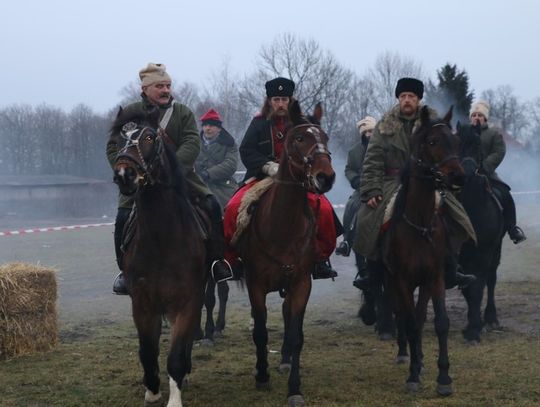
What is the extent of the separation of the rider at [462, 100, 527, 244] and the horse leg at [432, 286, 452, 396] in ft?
11.1

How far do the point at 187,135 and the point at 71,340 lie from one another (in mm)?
4013

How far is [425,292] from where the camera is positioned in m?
7.65

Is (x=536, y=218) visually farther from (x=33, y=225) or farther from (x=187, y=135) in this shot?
(x=187, y=135)

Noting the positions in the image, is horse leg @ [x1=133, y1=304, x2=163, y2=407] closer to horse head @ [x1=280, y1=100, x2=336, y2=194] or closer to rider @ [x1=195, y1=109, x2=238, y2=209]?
horse head @ [x1=280, y1=100, x2=336, y2=194]

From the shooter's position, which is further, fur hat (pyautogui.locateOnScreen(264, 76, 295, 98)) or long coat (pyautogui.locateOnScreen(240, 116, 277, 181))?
long coat (pyautogui.locateOnScreen(240, 116, 277, 181))

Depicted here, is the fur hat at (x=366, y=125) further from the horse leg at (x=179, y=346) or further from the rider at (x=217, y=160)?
the horse leg at (x=179, y=346)

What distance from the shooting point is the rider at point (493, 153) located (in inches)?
410

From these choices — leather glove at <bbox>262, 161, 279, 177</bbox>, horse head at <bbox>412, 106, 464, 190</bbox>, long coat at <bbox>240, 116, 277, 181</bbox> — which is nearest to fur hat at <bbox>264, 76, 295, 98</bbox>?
long coat at <bbox>240, 116, 277, 181</bbox>

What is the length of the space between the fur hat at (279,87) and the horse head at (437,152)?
1366 millimetres

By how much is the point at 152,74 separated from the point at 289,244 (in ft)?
6.58

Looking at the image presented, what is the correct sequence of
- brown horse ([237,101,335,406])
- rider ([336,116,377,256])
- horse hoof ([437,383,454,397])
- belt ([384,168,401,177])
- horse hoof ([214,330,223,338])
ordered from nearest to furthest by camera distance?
brown horse ([237,101,335,406])
horse hoof ([437,383,454,397])
belt ([384,168,401,177])
horse hoof ([214,330,223,338])
rider ([336,116,377,256])

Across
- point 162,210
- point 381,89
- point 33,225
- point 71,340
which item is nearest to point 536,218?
point 33,225

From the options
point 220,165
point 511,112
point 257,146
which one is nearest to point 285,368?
point 257,146

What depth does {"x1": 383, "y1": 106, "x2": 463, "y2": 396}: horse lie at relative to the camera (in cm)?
711
